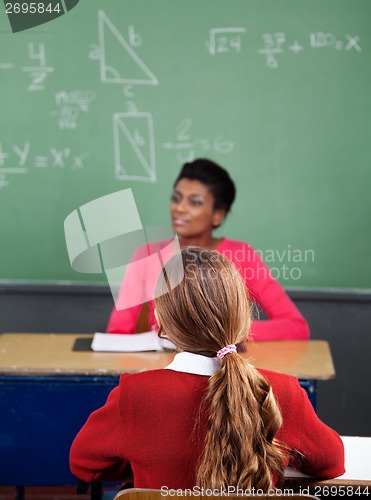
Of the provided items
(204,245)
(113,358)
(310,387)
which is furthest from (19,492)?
(204,245)

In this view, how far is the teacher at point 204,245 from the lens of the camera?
3170 millimetres

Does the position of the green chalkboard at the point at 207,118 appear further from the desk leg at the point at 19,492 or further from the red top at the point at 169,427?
the red top at the point at 169,427

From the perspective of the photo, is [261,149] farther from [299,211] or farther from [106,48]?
[106,48]

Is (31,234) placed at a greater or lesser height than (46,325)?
greater

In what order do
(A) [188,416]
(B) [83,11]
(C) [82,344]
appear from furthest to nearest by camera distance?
(B) [83,11]
(C) [82,344]
(A) [188,416]

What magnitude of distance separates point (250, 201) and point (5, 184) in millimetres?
1128

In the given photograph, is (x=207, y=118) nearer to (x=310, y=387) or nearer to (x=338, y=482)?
(x=310, y=387)

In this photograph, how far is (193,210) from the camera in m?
3.39

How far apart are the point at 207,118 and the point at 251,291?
0.92m

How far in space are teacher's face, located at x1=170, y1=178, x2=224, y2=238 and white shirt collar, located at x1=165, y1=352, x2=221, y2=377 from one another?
1.89 m

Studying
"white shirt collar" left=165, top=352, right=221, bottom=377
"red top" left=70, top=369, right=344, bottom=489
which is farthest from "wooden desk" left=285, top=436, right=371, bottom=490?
"white shirt collar" left=165, top=352, right=221, bottom=377

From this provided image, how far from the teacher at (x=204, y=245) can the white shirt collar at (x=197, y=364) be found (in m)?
1.54

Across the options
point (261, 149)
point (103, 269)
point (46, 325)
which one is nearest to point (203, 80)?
point (261, 149)

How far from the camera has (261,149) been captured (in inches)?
143
